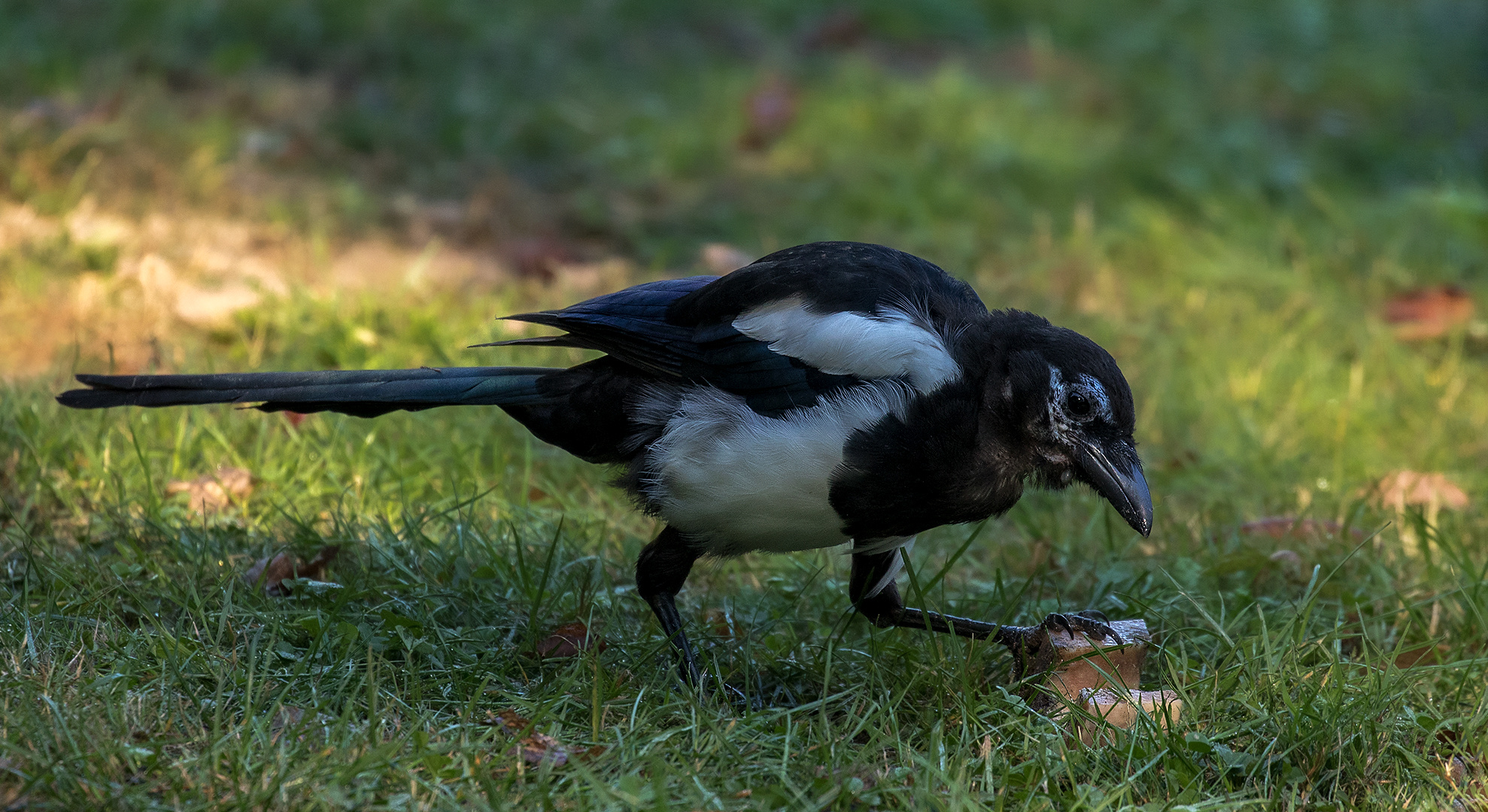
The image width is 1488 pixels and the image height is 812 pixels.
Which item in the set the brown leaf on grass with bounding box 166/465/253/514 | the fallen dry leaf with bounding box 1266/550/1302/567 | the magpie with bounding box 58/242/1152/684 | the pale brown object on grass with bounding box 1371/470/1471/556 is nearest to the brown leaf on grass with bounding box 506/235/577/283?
the brown leaf on grass with bounding box 166/465/253/514

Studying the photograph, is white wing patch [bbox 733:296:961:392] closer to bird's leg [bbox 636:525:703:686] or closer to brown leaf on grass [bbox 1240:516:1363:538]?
bird's leg [bbox 636:525:703:686]

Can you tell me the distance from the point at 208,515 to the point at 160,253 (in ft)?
5.19

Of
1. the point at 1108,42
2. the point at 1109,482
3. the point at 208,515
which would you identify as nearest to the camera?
the point at 1109,482

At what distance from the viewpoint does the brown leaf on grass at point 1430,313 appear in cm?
450

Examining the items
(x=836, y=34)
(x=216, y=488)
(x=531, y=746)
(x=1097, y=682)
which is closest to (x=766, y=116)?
(x=836, y=34)

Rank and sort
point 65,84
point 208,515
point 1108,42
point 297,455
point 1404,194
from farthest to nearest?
point 1108,42 < point 1404,194 < point 65,84 < point 297,455 < point 208,515

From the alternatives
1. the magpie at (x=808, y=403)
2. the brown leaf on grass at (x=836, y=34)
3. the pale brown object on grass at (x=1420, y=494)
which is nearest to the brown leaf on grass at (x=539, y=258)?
the magpie at (x=808, y=403)

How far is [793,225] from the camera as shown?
16.9 ft

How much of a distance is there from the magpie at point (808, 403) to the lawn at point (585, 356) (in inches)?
8.6

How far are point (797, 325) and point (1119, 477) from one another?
0.63 meters

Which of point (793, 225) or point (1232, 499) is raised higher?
point (793, 225)

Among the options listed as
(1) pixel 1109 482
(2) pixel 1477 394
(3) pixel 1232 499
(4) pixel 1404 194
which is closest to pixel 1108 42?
(4) pixel 1404 194

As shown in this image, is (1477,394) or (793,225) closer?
(1477,394)

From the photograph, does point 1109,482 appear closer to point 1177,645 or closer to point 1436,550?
point 1177,645
